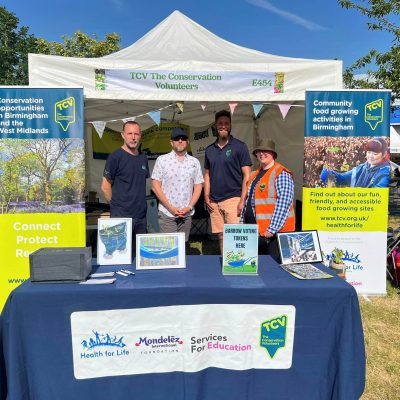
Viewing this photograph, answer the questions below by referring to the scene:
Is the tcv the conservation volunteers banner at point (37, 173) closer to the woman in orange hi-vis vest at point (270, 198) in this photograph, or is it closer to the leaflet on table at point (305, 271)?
the woman in orange hi-vis vest at point (270, 198)

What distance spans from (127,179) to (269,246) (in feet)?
4.29

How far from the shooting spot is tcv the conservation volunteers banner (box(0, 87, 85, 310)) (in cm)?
338

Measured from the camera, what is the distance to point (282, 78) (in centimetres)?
382

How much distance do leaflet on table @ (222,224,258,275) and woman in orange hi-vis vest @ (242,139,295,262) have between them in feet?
1.67

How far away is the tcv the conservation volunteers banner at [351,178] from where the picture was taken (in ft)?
12.2

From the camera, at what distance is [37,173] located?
11.3ft

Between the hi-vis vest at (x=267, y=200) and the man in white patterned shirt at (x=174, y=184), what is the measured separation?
70cm

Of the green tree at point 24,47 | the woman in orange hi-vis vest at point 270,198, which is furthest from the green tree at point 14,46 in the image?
the woman in orange hi-vis vest at point 270,198

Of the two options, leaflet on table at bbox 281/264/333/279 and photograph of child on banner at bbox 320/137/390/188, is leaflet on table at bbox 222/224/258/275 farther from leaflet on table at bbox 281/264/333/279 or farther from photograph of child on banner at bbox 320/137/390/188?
photograph of child on banner at bbox 320/137/390/188

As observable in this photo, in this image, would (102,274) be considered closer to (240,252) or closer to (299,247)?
(240,252)

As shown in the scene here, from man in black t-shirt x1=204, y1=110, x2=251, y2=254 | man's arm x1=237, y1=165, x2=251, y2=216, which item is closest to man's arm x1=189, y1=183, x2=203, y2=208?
man in black t-shirt x1=204, y1=110, x2=251, y2=254

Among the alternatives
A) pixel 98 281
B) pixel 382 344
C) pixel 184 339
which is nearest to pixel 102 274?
pixel 98 281

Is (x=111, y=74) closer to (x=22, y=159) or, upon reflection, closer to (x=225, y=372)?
(x=22, y=159)

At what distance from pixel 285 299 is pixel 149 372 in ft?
2.56
